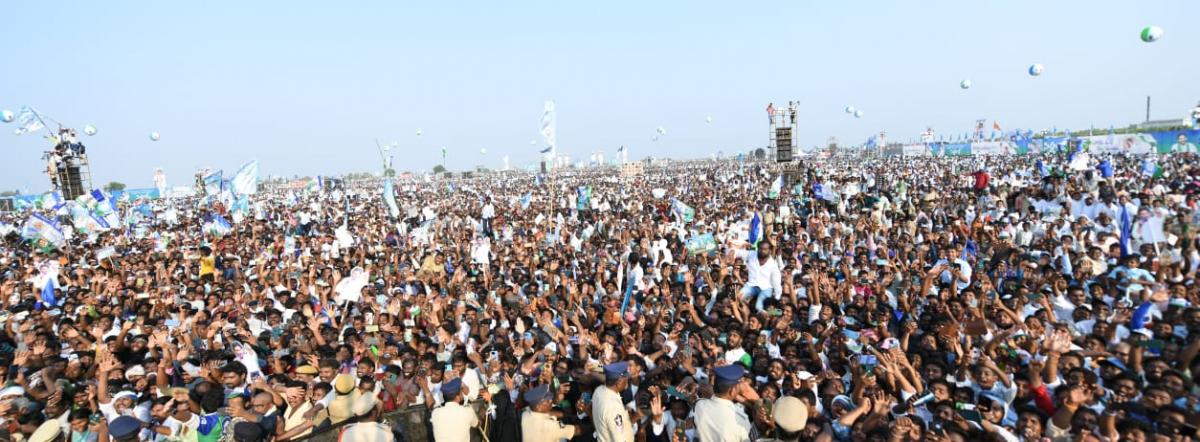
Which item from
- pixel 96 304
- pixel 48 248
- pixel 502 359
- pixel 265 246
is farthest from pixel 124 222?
pixel 502 359

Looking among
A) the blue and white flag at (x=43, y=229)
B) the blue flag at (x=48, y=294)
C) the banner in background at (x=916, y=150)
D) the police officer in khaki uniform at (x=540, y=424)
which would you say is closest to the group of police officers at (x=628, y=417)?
the police officer in khaki uniform at (x=540, y=424)

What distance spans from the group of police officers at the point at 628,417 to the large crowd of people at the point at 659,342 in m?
0.01

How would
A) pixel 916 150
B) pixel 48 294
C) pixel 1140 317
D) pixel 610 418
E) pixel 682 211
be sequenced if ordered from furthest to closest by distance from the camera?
pixel 916 150
pixel 682 211
pixel 48 294
pixel 1140 317
pixel 610 418

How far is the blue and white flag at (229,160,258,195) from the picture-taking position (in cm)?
1465

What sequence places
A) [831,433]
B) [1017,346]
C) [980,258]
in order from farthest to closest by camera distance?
[980,258] → [1017,346] → [831,433]

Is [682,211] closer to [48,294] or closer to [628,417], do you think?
[628,417]

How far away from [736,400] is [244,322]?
560 cm

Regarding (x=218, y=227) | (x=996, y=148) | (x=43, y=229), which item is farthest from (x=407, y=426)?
(x=996, y=148)

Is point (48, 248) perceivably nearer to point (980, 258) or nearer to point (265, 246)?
point (265, 246)

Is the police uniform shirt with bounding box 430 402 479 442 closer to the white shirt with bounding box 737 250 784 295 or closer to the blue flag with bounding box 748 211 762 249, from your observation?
the white shirt with bounding box 737 250 784 295

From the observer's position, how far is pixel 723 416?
3.55 meters

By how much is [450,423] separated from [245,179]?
13883mm

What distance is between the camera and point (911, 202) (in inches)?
571

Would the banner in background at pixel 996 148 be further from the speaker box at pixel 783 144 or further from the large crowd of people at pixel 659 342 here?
the large crowd of people at pixel 659 342
